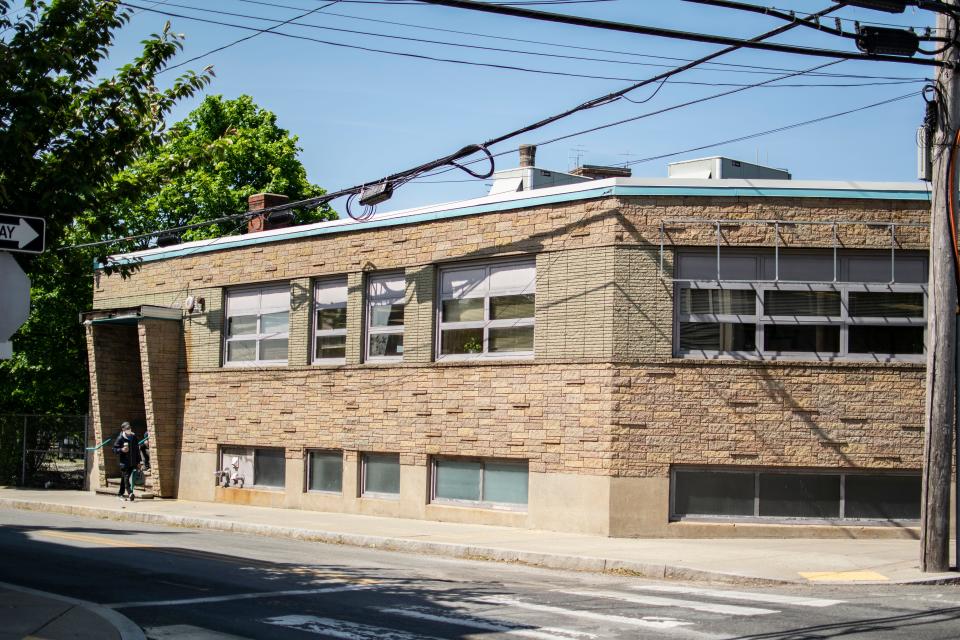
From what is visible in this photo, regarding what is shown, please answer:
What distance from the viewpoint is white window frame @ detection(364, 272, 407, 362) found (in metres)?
21.7

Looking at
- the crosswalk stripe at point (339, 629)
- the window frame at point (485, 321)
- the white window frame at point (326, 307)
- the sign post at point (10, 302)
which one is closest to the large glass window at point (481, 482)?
the window frame at point (485, 321)

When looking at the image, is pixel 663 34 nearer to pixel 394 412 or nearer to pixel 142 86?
pixel 142 86

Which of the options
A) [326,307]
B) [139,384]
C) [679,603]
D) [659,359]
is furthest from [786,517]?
[139,384]

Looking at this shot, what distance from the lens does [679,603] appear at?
1141 centimetres

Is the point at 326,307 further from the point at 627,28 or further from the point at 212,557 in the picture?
the point at 627,28

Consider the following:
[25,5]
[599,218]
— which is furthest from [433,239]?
[25,5]

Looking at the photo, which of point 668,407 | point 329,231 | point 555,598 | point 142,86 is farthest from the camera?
point 329,231

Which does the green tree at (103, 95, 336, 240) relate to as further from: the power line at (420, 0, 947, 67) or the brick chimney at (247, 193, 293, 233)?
the power line at (420, 0, 947, 67)

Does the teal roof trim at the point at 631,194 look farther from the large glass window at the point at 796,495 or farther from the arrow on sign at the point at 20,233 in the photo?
the arrow on sign at the point at 20,233

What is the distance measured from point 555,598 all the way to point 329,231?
42.2 ft

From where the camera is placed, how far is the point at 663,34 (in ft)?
35.9

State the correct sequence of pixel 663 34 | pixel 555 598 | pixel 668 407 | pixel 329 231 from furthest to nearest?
pixel 329 231 → pixel 668 407 → pixel 555 598 → pixel 663 34

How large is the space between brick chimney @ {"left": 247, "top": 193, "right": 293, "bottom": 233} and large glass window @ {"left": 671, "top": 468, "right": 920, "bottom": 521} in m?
12.3

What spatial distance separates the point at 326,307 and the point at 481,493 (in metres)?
5.69
